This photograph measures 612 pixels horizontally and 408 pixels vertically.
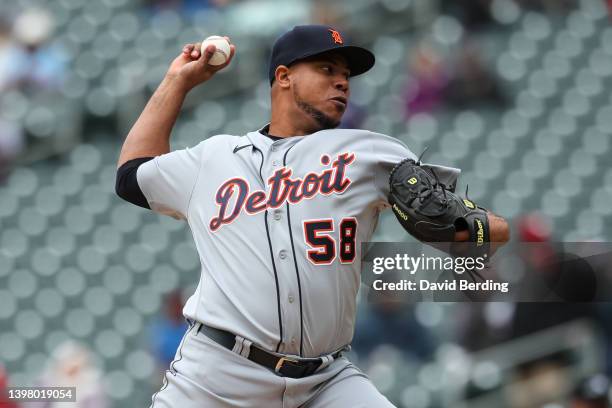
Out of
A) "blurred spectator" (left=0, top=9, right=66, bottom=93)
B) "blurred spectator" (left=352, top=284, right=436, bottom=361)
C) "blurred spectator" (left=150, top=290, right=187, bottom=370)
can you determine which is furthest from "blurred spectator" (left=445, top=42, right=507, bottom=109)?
"blurred spectator" (left=0, top=9, right=66, bottom=93)

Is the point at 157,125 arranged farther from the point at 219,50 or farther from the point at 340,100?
the point at 340,100

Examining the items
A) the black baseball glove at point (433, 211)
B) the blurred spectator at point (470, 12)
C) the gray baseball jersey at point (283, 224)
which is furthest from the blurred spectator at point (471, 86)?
the black baseball glove at point (433, 211)

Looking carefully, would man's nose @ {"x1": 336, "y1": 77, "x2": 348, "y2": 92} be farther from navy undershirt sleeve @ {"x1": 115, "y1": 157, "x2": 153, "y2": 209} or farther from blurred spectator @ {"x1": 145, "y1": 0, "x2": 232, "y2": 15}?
blurred spectator @ {"x1": 145, "y1": 0, "x2": 232, "y2": 15}

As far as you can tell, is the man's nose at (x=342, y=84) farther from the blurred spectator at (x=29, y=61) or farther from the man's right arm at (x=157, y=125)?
the blurred spectator at (x=29, y=61)

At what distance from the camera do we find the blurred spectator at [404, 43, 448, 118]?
15.6ft

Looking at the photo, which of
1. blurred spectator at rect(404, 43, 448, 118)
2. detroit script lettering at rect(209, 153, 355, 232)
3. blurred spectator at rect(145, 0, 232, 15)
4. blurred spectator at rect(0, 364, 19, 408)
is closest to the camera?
detroit script lettering at rect(209, 153, 355, 232)

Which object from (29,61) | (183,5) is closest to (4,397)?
(29,61)

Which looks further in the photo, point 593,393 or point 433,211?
point 593,393

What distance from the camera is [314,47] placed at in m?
2.08

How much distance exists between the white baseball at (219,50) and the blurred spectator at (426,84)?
2.69 metres

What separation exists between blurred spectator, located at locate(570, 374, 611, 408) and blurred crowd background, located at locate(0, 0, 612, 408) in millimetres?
633

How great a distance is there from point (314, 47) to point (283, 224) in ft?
1.41

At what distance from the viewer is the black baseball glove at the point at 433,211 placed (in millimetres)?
1825

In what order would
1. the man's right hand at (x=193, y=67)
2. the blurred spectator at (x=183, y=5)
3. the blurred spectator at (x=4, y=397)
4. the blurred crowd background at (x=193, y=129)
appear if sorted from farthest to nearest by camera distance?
the blurred spectator at (x=183, y=5) < the blurred crowd background at (x=193, y=129) < the blurred spectator at (x=4, y=397) < the man's right hand at (x=193, y=67)
